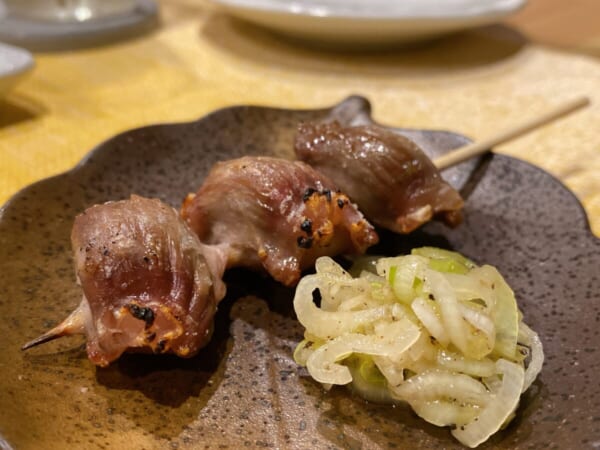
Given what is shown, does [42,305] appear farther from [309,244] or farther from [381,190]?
[381,190]

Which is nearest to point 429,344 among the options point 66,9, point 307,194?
point 307,194

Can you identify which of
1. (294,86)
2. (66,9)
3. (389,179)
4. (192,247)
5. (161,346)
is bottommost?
(66,9)

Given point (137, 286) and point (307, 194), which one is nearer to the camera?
point (137, 286)

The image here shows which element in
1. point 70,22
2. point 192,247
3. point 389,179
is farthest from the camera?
point 70,22

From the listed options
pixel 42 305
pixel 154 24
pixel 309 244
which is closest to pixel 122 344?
pixel 42 305

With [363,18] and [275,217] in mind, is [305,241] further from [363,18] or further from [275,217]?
[363,18]

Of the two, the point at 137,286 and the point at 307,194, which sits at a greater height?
the point at 307,194
